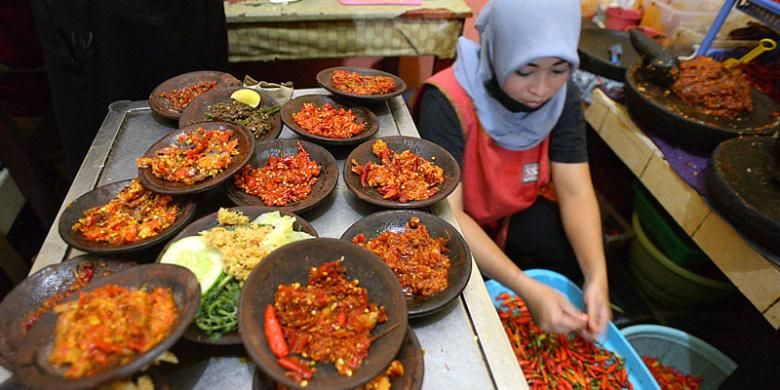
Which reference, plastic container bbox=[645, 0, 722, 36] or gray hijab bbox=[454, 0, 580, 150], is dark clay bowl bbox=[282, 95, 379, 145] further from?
plastic container bbox=[645, 0, 722, 36]

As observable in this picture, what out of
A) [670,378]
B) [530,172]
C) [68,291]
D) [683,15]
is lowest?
[670,378]

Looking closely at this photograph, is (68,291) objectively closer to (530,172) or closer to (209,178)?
(209,178)

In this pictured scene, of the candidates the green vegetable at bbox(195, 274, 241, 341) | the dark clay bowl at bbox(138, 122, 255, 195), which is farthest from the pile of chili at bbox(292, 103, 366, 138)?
Answer: the green vegetable at bbox(195, 274, 241, 341)

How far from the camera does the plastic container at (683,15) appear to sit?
3.87 metres

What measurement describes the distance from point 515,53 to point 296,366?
1.69 meters

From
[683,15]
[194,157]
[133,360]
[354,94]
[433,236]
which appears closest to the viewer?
[133,360]

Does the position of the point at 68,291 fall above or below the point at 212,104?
below

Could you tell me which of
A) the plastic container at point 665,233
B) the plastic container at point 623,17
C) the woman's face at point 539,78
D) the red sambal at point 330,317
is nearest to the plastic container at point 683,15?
the plastic container at point 623,17

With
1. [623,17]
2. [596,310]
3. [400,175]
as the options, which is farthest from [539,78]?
[623,17]

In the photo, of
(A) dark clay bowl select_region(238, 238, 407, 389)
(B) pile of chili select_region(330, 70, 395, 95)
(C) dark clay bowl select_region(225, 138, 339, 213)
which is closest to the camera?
(A) dark clay bowl select_region(238, 238, 407, 389)

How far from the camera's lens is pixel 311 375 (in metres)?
1.08

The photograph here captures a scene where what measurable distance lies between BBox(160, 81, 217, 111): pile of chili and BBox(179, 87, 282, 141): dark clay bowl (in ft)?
0.32

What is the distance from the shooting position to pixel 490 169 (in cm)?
252

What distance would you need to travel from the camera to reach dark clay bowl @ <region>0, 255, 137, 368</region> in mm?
1139
